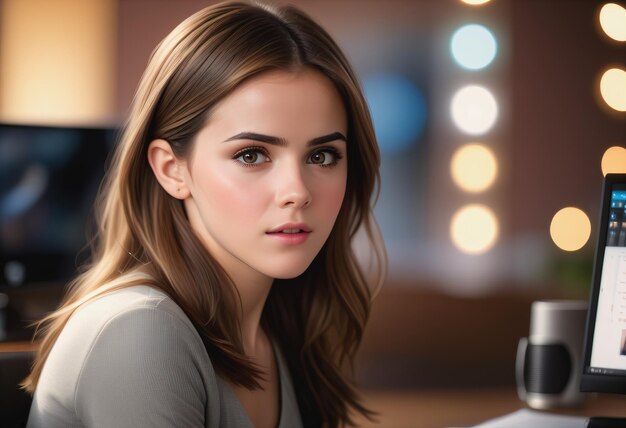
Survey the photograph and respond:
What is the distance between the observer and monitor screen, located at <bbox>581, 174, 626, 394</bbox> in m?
1.31

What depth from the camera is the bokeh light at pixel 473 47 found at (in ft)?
12.5

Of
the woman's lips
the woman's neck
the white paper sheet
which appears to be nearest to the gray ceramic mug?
the white paper sheet

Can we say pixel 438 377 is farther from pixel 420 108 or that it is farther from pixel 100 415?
pixel 100 415

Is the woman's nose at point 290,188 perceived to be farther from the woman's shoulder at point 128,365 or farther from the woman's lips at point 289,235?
the woman's shoulder at point 128,365

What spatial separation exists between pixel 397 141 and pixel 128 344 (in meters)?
2.95

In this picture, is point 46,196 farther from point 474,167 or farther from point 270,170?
point 474,167

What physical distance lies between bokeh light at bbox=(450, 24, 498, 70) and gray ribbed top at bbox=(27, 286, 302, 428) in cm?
296

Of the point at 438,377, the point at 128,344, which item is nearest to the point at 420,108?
the point at 438,377

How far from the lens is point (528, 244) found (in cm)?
379

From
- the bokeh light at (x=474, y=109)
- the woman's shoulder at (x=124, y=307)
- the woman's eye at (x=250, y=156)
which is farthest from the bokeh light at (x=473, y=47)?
the woman's shoulder at (x=124, y=307)

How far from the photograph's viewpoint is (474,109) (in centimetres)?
380

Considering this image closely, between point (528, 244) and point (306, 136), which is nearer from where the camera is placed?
point (306, 136)

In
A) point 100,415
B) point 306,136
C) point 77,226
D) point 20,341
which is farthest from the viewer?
point 77,226

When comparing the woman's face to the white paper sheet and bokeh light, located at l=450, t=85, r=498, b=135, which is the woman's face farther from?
bokeh light, located at l=450, t=85, r=498, b=135
